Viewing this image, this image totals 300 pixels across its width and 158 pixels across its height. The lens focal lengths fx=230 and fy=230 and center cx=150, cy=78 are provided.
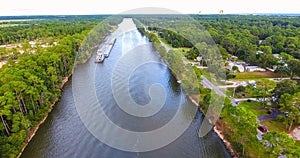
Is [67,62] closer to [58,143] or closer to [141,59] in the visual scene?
[141,59]

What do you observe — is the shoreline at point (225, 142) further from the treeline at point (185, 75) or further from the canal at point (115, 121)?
the treeline at point (185, 75)

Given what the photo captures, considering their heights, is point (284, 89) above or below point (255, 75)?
above

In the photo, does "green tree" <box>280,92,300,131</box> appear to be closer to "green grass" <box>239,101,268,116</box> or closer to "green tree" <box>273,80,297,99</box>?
"green grass" <box>239,101,268,116</box>

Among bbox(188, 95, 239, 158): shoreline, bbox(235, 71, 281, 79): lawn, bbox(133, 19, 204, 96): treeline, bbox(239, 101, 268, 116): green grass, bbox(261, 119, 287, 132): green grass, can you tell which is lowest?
bbox(188, 95, 239, 158): shoreline

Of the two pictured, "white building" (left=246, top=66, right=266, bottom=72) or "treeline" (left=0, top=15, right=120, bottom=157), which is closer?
"treeline" (left=0, top=15, right=120, bottom=157)

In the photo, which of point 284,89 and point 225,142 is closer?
point 225,142

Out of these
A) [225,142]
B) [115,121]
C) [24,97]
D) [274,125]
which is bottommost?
[225,142]

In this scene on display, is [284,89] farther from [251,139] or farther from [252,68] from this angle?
[252,68]

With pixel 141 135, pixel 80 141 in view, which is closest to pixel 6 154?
pixel 80 141

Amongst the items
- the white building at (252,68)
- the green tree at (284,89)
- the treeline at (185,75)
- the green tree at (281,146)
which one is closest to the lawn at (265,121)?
the green tree at (284,89)

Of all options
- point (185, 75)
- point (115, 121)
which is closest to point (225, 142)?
point (115, 121)

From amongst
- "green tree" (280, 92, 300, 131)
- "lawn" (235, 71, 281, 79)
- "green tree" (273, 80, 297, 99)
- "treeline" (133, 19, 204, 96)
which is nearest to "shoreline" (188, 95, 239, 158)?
"green tree" (280, 92, 300, 131)
